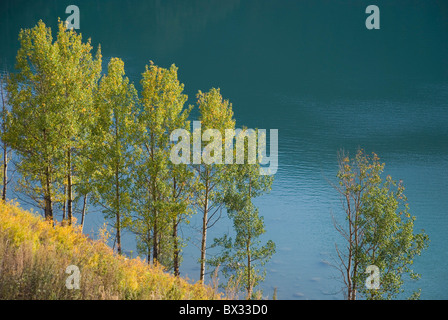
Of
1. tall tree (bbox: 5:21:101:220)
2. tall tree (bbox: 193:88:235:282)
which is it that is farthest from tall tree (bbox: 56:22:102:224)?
tall tree (bbox: 193:88:235:282)

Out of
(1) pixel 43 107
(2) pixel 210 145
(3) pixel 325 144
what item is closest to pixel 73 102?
(1) pixel 43 107

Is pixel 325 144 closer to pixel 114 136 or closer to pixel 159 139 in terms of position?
pixel 159 139

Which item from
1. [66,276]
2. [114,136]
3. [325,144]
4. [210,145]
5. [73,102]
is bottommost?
[66,276]

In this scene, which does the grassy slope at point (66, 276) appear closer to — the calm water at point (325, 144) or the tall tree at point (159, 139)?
the tall tree at point (159, 139)

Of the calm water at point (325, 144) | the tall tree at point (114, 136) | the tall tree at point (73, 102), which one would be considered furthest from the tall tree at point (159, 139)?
the calm water at point (325, 144)

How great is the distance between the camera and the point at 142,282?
35.8 feet

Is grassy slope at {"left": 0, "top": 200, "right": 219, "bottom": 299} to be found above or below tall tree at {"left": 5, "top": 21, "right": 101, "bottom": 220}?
below

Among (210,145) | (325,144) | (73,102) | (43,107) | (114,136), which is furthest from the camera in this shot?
(325,144)

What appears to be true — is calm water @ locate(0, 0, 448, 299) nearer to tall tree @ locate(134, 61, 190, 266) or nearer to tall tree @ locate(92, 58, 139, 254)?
tall tree @ locate(134, 61, 190, 266)

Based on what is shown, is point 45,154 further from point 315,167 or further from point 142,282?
point 315,167

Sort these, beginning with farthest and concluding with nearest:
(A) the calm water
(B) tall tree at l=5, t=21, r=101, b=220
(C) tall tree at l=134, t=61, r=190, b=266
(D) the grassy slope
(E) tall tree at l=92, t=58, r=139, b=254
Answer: (A) the calm water → (E) tall tree at l=92, t=58, r=139, b=254 → (C) tall tree at l=134, t=61, r=190, b=266 → (B) tall tree at l=5, t=21, r=101, b=220 → (D) the grassy slope

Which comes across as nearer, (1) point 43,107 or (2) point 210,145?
(1) point 43,107

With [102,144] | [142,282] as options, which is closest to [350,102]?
[102,144]
